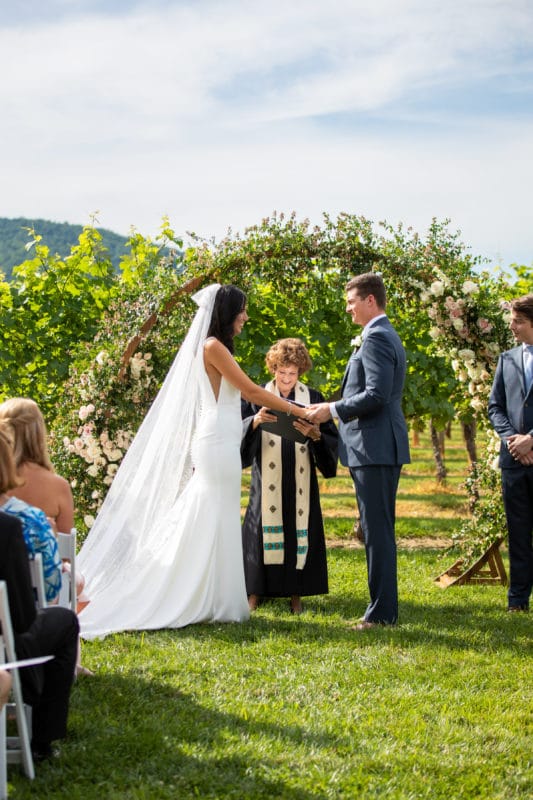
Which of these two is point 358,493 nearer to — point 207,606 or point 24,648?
point 207,606

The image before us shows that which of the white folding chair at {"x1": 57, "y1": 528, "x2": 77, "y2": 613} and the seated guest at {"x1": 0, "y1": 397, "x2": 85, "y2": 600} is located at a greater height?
the seated guest at {"x1": 0, "y1": 397, "x2": 85, "y2": 600}

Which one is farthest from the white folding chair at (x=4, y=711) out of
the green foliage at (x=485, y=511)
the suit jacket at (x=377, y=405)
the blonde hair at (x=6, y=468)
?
the green foliage at (x=485, y=511)

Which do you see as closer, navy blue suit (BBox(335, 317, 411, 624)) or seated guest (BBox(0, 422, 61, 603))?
seated guest (BBox(0, 422, 61, 603))

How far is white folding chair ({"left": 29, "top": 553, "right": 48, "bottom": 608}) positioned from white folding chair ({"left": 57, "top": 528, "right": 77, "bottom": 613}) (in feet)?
1.51

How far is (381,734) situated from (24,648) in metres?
1.57

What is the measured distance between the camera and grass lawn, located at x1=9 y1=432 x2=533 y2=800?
3412mm

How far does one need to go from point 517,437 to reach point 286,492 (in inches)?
63.5

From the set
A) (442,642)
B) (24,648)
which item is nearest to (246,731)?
(24,648)

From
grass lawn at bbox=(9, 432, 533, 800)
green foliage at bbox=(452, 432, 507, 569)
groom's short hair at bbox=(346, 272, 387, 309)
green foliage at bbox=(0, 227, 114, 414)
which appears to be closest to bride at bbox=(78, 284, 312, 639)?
grass lawn at bbox=(9, 432, 533, 800)

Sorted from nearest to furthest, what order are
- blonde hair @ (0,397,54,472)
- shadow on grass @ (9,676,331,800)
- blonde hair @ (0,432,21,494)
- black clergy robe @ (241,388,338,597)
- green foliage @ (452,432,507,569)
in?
shadow on grass @ (9,676,331,800) → blonde hair @ (0,432,21,494) → blonde hair @ (0,397,54,472) → black clergy robe @ (241,388,338,597) → green foliage @ (452,432,507,569)

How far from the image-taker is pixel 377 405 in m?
5.63

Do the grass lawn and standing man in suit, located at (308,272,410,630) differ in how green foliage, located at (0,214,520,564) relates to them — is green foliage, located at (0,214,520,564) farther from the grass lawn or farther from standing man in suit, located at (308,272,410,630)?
the grass lawn

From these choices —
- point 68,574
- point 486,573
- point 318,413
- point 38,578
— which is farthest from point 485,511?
point 38,578

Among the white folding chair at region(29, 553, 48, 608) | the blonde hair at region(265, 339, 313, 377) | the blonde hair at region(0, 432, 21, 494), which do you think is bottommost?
the white folding chair at region(29, 553, 48, 608)
